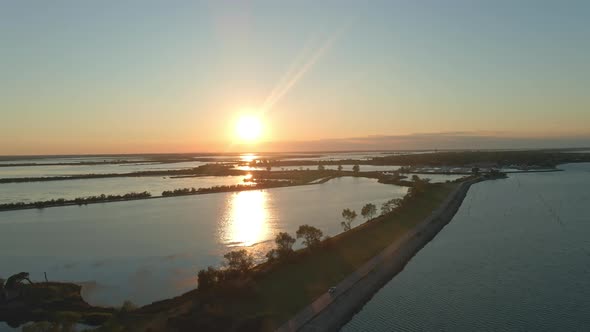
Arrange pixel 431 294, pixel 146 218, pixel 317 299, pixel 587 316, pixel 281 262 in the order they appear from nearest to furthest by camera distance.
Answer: pixel 587 316, pixel 317 299, pixel 431 294, pixel 281 262, pixel 146 218

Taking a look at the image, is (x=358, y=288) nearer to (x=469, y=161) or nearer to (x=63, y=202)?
(x=63, y=202)

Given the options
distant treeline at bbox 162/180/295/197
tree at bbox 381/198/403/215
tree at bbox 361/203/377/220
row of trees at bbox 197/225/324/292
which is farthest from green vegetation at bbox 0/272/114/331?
distant treeline at bbox 162/180/295/197

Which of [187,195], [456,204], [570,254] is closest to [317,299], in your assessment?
[570,254]

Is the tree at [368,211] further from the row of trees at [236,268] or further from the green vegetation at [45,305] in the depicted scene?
the green vegetation at [45,305]

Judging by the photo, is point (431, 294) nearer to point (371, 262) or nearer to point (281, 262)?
point (371, 262)

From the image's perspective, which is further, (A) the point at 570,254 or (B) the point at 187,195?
(B) the point at 187,195

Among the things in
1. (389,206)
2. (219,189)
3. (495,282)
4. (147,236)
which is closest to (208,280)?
(495,282)
